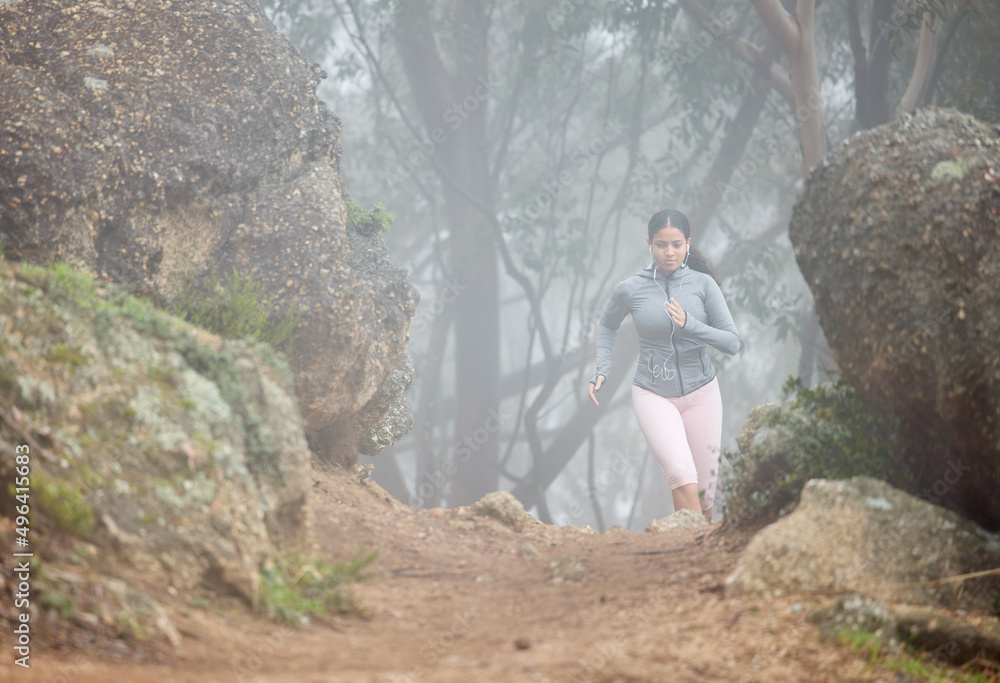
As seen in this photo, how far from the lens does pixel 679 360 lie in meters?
5.88

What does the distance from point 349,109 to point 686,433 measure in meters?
15.1

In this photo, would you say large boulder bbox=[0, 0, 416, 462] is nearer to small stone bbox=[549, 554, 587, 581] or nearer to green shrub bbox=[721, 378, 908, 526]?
small stone bbox=[549, 554, 587, 581]

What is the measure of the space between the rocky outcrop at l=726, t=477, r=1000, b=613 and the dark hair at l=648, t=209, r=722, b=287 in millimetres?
2978

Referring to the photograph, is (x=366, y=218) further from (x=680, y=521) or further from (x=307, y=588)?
(x=307, y=588)

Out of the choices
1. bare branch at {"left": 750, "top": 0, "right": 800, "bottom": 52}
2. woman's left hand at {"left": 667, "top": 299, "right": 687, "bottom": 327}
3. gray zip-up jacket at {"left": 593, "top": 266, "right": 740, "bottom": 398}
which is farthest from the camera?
bare branch at {"left": 750, "top": 0, "right": 800, "bottom": 52}

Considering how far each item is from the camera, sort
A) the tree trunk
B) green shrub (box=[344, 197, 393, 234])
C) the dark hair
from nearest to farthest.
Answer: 1. the dark hair
2. green shrub (box=[344, 197, 393, 234])
3. the tree trunk

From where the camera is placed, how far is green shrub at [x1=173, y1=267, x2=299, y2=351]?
474cm

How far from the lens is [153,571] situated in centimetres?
285

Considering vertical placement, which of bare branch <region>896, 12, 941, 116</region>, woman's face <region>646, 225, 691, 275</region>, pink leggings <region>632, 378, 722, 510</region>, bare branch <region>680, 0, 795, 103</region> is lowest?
pink leggings <region>632, 378, 722, 510</region>

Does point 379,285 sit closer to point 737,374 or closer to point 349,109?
point 349,109

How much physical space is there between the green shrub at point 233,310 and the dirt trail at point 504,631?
1165 millimetres

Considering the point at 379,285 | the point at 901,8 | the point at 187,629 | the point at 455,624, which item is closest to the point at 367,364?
the point at 379,285

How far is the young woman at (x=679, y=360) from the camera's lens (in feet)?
18.6

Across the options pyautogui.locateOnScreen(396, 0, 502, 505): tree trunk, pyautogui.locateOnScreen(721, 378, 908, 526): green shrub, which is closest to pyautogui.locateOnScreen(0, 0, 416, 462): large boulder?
pyautogui.locateOnScreen(721, 378, 908, 526): green shrub
